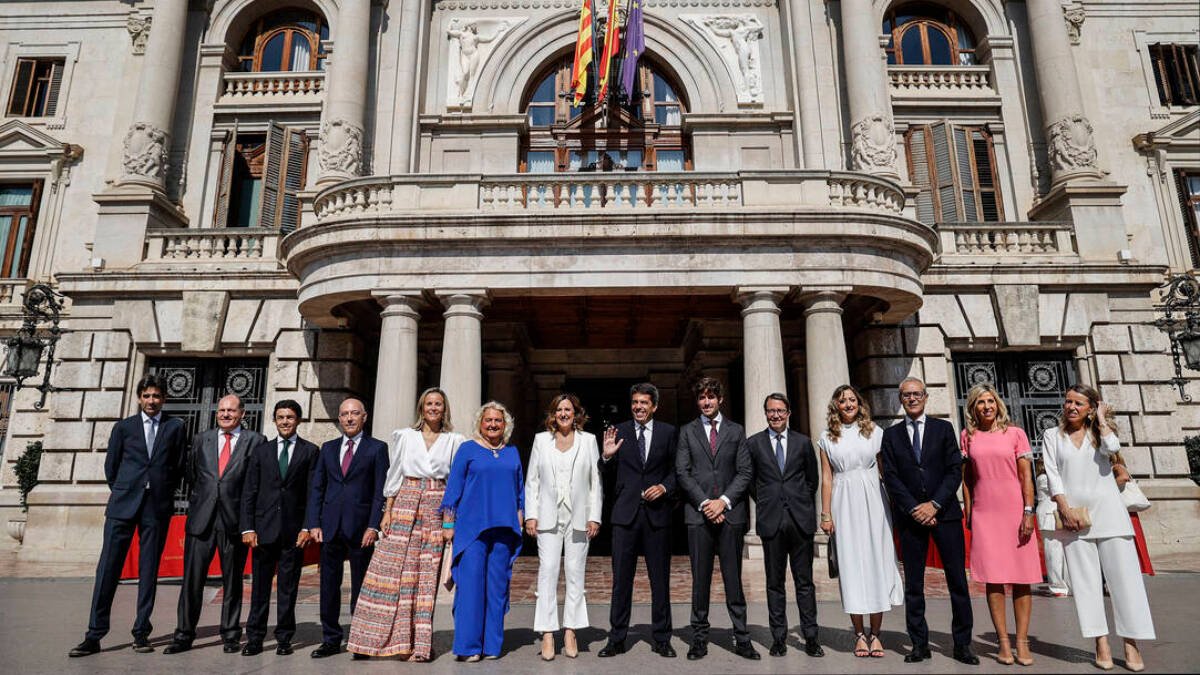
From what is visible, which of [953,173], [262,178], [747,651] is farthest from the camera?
[262,178]

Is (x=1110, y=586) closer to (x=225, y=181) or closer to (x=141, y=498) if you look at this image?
(x=141, y=498)

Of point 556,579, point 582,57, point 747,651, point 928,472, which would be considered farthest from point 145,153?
point 928,472

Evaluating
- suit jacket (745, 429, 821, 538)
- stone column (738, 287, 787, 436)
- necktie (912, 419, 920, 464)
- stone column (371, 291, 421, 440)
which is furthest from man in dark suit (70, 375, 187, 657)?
stone column (738, 287, 787, 436)

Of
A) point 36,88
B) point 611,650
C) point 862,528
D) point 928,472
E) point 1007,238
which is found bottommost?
point 611,650

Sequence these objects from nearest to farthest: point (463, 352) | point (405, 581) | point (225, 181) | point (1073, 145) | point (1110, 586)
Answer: point (1110, 586) → point (405, 581) → point (463, 352) → point (1073, 145) → point (225, 181)

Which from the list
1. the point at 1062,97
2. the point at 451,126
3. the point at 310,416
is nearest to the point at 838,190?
the point at 1062,97

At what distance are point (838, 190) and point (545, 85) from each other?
28.4ft

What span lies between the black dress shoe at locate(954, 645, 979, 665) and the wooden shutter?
16703 millimetres

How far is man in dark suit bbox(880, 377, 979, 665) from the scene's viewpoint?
561cm

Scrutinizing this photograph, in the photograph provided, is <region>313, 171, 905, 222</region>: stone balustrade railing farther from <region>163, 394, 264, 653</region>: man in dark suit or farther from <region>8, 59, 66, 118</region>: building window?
<region>8, 59, 66, 118</region>: building window

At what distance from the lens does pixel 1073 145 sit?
1545 cm

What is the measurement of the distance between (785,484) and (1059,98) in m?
14.7

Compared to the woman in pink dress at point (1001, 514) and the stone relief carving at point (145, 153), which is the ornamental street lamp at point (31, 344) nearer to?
the stone relief carving at point (145, 153)

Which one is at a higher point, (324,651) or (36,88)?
(36,88)
